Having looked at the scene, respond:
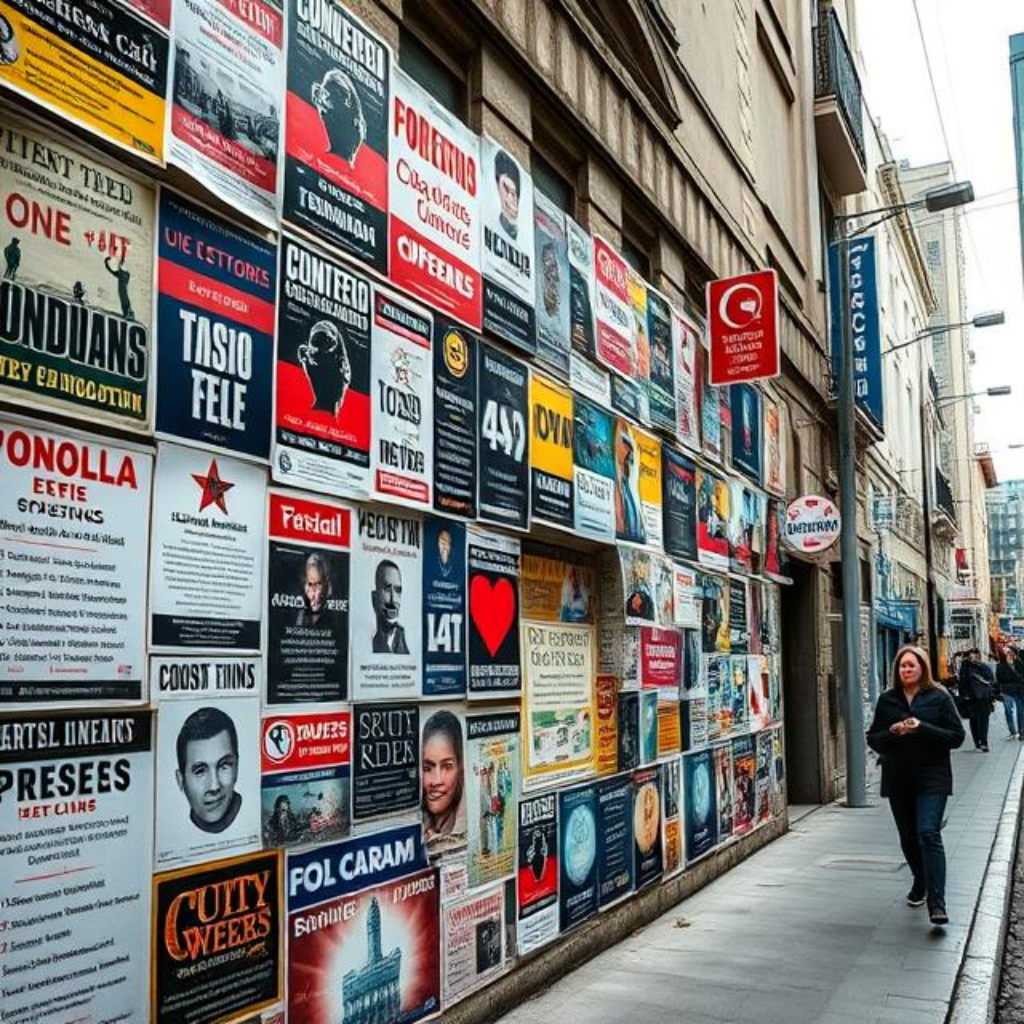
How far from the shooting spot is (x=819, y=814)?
13.9 meters

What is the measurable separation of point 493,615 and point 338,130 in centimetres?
266

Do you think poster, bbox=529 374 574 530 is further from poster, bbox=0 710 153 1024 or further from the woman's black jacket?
poster, bbox=0 710 153 1024

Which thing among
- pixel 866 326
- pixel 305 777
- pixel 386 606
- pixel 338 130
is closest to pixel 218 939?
pixel 305 777

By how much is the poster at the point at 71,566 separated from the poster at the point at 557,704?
3.37m

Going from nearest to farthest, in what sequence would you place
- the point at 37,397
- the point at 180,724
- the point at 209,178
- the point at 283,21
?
the point at 37,397, the point at 180,724, the point at 209,178, the point at 283,21

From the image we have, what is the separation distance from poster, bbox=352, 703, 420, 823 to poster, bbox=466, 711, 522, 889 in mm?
610

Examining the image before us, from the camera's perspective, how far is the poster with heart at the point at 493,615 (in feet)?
20.2

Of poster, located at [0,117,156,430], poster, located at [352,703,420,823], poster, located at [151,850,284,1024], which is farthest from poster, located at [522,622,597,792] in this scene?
poster, located at [0,117,156,430]

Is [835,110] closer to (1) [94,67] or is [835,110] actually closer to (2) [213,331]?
(2) [213,331]

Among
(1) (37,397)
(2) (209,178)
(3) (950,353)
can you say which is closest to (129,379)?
(1) (37,397)

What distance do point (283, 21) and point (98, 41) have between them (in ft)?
4.18

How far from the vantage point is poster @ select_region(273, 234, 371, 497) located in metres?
4.66

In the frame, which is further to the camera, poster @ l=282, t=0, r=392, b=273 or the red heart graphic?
the red heart graphic

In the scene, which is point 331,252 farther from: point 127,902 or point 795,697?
point 795,697
